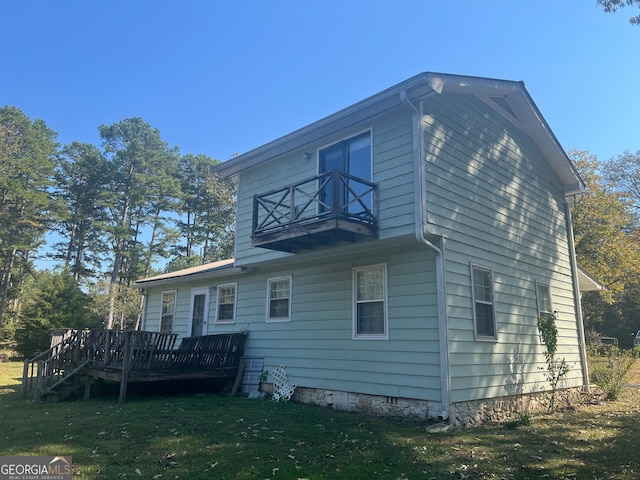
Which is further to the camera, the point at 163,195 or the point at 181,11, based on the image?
the point at 163,195

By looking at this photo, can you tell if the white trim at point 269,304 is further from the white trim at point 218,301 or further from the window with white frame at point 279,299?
the white trim at point 218,301

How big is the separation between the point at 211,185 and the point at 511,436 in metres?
32.6

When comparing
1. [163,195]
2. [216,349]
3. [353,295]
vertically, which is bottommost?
[216,349]

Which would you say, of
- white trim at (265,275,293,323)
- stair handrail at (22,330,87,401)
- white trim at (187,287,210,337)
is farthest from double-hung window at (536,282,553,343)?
stair handrail at (22,330,87,401)

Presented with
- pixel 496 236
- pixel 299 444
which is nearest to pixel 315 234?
pixel 299 444

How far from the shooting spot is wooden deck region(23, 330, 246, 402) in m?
8.96

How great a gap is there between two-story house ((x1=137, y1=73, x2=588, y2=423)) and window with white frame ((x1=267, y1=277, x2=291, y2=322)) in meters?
0.04

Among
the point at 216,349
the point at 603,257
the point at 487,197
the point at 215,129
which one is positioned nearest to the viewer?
the point at 487,197

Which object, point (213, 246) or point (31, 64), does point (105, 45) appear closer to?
point (31, 64)

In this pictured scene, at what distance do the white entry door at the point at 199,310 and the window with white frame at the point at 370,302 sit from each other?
6.11 m

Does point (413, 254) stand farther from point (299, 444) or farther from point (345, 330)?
point (299, 444)

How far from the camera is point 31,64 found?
21.0 m

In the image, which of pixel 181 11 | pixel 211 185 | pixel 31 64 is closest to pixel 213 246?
pixel 211 185

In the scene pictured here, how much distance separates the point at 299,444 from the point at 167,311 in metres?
10.7
